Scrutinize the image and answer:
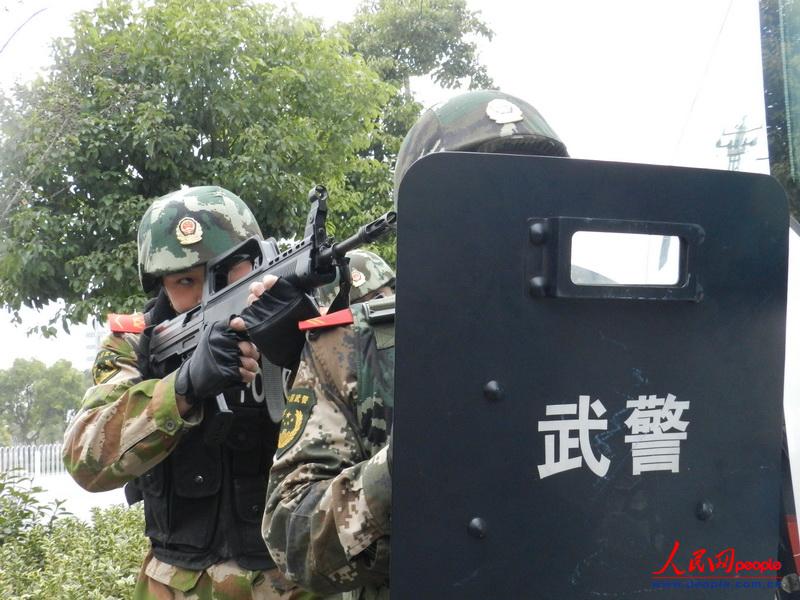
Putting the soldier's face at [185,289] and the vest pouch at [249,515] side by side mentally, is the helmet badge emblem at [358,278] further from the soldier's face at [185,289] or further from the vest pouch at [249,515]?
the vest pouch at [249,515]

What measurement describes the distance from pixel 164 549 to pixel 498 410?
1.69 m

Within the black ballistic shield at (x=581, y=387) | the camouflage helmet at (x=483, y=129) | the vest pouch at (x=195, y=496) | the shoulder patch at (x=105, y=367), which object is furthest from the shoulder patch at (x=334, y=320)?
the shoulder patch at (x=105, y=367)

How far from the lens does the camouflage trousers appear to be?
2.23 m

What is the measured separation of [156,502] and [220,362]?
1.73 feet

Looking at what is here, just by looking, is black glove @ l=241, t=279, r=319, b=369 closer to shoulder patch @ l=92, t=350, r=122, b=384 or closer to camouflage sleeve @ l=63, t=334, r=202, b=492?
camouflage sleeve @ l=63, t=334, r=202, b=492

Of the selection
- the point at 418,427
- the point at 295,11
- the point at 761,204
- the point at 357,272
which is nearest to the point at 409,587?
the point at 418,427

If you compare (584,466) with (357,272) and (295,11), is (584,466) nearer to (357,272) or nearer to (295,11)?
(357,272)

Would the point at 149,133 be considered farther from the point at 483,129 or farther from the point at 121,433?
the point at 483,129

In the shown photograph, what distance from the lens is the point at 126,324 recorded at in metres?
2.61

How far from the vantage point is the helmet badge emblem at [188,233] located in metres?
2.49

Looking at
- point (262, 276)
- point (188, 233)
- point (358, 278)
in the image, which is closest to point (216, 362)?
point (262, 276)

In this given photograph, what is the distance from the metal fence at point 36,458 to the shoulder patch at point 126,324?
12133 mm

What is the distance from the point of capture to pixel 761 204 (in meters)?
1.05

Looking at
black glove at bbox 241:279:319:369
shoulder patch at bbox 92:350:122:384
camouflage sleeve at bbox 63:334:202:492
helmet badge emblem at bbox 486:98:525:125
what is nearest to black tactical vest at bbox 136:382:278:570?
camouflage sleeve at bbox 63:334:202:492
